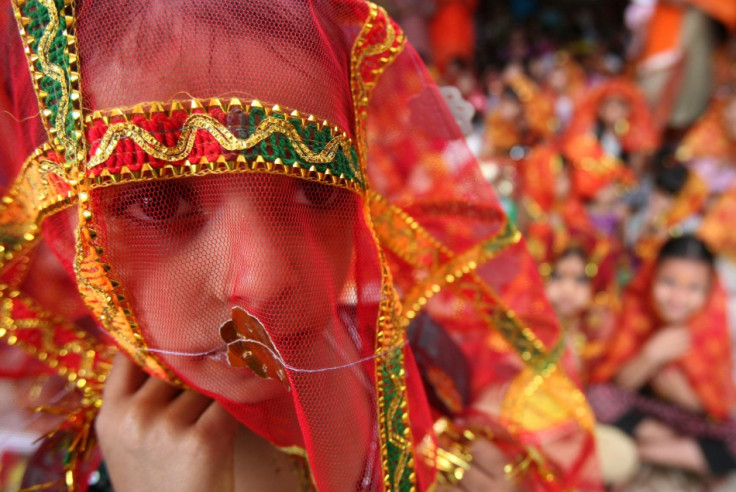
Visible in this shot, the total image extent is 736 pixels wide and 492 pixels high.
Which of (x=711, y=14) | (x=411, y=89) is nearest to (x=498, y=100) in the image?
(x=711, y=14)

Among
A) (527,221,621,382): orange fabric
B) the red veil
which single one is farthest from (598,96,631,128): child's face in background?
the red veil

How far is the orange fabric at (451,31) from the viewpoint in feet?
15.6

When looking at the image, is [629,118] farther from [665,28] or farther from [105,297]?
[105,297]

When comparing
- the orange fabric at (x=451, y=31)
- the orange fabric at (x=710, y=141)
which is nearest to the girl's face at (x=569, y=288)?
the orange fabric at (x=710, y=141)

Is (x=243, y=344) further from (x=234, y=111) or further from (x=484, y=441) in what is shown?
(x=484, y=441)

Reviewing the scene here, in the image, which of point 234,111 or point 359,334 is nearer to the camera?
point 234,111

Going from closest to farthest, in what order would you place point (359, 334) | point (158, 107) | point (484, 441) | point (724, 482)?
point (158, 107), point (359, 334), point (484, 441), point (724, 482)

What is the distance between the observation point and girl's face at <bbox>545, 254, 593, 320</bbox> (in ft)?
6.88

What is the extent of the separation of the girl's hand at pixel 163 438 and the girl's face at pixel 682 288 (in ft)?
6.23

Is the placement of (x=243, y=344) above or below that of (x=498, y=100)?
above

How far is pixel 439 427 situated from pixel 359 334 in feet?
0.89

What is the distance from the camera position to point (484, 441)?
75 centimetres

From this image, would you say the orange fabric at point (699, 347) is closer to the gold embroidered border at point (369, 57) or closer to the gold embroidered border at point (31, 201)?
the gold embroidered border at point (369, 57)

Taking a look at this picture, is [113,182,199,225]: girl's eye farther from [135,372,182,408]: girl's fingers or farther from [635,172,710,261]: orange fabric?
[635,172,710,261]: orange fabric
